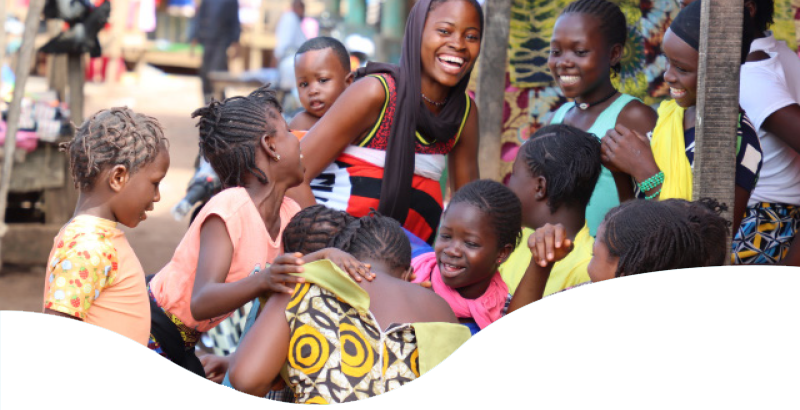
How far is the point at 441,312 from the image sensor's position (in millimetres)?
2312

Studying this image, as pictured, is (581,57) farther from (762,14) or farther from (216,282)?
(216,282)

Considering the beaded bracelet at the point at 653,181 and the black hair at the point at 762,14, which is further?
the black hair at the point at 762,14

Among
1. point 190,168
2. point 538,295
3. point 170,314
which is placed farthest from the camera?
point 190,168

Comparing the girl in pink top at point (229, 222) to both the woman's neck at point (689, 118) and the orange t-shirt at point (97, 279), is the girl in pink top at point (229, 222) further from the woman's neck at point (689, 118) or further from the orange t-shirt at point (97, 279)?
the woman's neck at point (689, 118)

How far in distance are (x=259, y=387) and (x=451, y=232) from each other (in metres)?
0.86

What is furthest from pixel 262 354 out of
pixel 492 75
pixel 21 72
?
pixel 21 72

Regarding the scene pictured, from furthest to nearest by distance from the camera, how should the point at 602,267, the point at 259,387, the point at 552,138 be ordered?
the point at 552,138 < the point at 602,267 < the point at 259,387

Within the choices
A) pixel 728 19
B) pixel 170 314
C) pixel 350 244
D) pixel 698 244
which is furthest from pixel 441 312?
pixel 728 19

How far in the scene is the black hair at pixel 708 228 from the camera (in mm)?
2248

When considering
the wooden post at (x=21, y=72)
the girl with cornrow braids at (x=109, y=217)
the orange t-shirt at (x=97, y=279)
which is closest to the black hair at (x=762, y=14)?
the girl with cornrow braids at (x=109, y=217)

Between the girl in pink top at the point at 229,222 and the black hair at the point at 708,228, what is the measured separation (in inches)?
46.1

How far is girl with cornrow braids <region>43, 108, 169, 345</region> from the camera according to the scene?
7.49ft

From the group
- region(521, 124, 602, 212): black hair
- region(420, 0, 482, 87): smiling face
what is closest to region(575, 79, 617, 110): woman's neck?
region(521, 124, 602, 212): black hair

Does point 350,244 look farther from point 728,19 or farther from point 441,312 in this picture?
point 728,19
